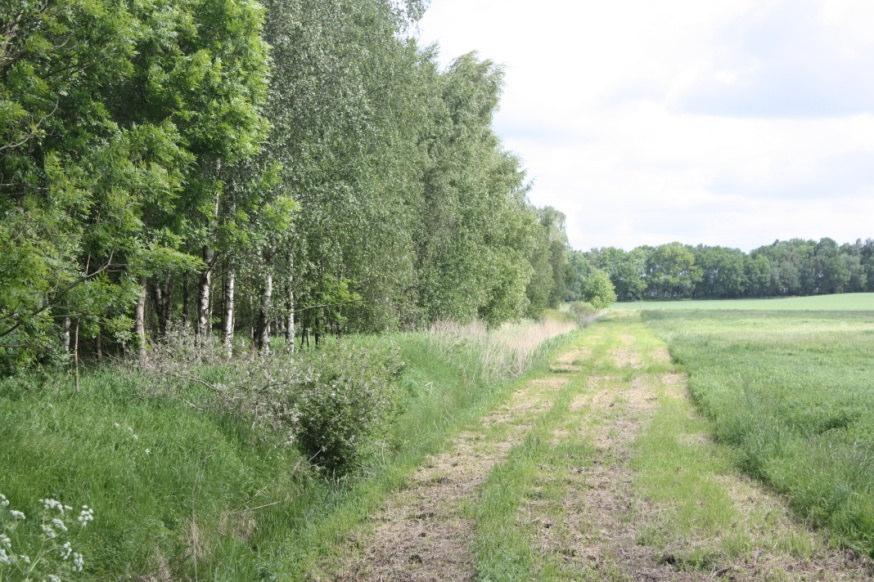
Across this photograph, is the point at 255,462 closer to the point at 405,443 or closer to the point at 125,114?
the point at 405,443

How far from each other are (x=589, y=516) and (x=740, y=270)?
14981 cm

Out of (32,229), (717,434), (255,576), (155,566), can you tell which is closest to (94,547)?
(155,566)

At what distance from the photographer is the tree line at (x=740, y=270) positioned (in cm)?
13462

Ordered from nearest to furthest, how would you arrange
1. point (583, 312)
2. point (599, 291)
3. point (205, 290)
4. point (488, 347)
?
point (205, 290), point (488, 347), point (583, 312), point (599, 291)

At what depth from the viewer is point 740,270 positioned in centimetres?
14388

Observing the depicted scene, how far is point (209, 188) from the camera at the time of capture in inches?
520

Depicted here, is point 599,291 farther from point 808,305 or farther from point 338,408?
point 338,408

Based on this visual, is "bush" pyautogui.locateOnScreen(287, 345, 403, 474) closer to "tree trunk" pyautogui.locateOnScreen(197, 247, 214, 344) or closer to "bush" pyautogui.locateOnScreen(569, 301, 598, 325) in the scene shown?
"tree trunk" pyautogui.locateOnScreen(197, 247, 214, 344)

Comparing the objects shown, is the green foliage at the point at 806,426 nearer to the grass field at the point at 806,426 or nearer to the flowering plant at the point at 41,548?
the grass field at the point at 806,426

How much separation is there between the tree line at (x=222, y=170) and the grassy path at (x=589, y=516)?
4.73 metres

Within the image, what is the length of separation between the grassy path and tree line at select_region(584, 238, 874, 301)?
141739 mm

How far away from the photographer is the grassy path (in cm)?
647

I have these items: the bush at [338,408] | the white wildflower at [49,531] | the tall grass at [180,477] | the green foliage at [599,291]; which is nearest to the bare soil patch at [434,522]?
the tall grass at [180,477]

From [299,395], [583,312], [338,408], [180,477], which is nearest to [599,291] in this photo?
[583,312]
